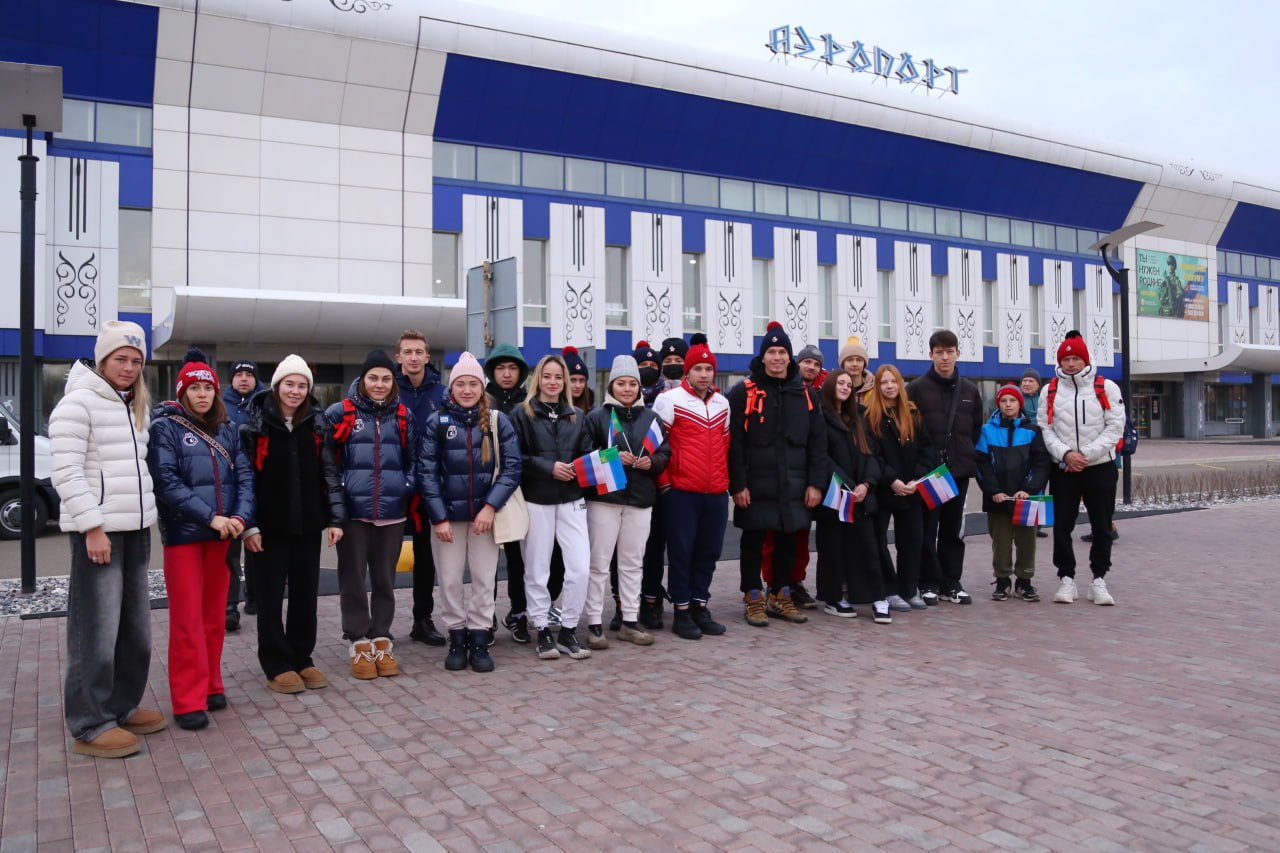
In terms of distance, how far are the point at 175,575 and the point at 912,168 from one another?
34.3 metres

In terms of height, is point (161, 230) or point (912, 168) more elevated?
point (912, 168)

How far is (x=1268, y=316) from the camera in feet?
165

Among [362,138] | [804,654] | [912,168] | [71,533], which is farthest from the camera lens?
[912,168]

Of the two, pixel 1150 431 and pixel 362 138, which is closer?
pixel 362 138

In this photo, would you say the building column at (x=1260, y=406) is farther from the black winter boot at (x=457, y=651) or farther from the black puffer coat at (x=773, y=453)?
the black winter boot at (x=457, y=651)

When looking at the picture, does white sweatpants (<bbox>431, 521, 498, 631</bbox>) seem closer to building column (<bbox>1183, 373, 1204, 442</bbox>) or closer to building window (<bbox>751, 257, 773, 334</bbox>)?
building window (<bbox>751, 257, 773, 334</bbox>)

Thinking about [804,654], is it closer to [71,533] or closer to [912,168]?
[71,533]

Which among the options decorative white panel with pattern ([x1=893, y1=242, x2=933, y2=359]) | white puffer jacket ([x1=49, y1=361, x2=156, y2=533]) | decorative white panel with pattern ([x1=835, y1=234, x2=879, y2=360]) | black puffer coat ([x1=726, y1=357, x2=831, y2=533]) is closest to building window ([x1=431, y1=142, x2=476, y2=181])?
decorative white panel with pattern ([x1=835, y1=234, x2=879, y2=360])

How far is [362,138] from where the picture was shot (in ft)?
85.1

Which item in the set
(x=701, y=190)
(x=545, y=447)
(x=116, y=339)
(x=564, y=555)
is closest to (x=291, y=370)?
(x=116, y=339)

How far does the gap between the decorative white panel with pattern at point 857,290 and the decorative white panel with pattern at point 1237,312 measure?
78.7ft

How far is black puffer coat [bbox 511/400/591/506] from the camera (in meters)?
6.50

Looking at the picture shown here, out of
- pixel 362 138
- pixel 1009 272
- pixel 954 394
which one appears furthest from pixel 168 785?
pixel 1009 272

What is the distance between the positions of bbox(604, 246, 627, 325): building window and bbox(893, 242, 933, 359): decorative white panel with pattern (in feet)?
37.2
